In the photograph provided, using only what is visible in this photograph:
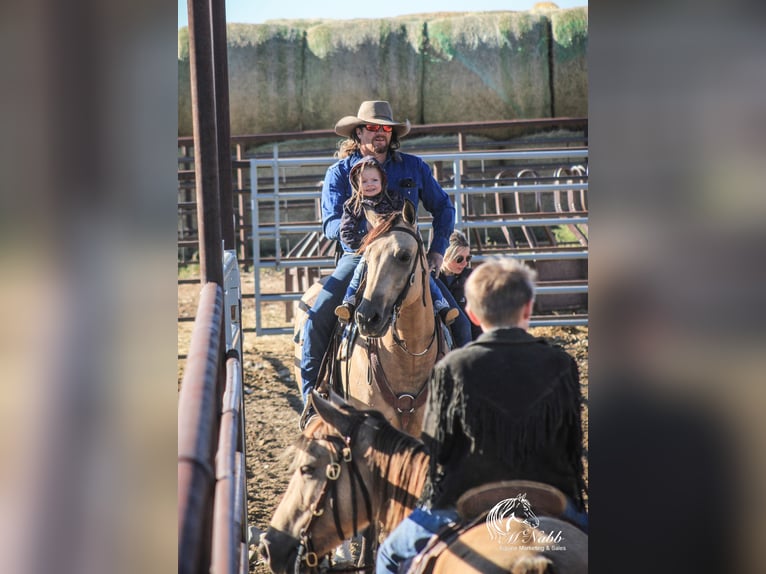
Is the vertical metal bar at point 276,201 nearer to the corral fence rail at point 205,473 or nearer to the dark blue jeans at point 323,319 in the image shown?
the dark blue jeans at point 323,319

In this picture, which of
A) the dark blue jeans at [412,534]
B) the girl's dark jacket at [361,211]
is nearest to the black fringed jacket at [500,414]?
the dark blue jeans at [412,534]

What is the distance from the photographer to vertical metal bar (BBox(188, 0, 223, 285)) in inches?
88.9

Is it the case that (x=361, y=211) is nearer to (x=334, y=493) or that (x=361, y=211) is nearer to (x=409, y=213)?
(x=409, y=213)

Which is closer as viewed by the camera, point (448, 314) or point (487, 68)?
point (448, 314)

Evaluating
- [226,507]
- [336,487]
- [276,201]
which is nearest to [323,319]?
A: [336,487]

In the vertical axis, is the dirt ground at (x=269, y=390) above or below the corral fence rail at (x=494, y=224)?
below

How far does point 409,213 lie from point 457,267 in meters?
0.50

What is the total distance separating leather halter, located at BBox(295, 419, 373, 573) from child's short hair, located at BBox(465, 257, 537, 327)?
491 millimetres

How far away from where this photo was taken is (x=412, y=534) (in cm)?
180

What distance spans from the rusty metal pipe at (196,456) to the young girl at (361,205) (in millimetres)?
800

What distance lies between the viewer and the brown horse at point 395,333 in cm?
239
